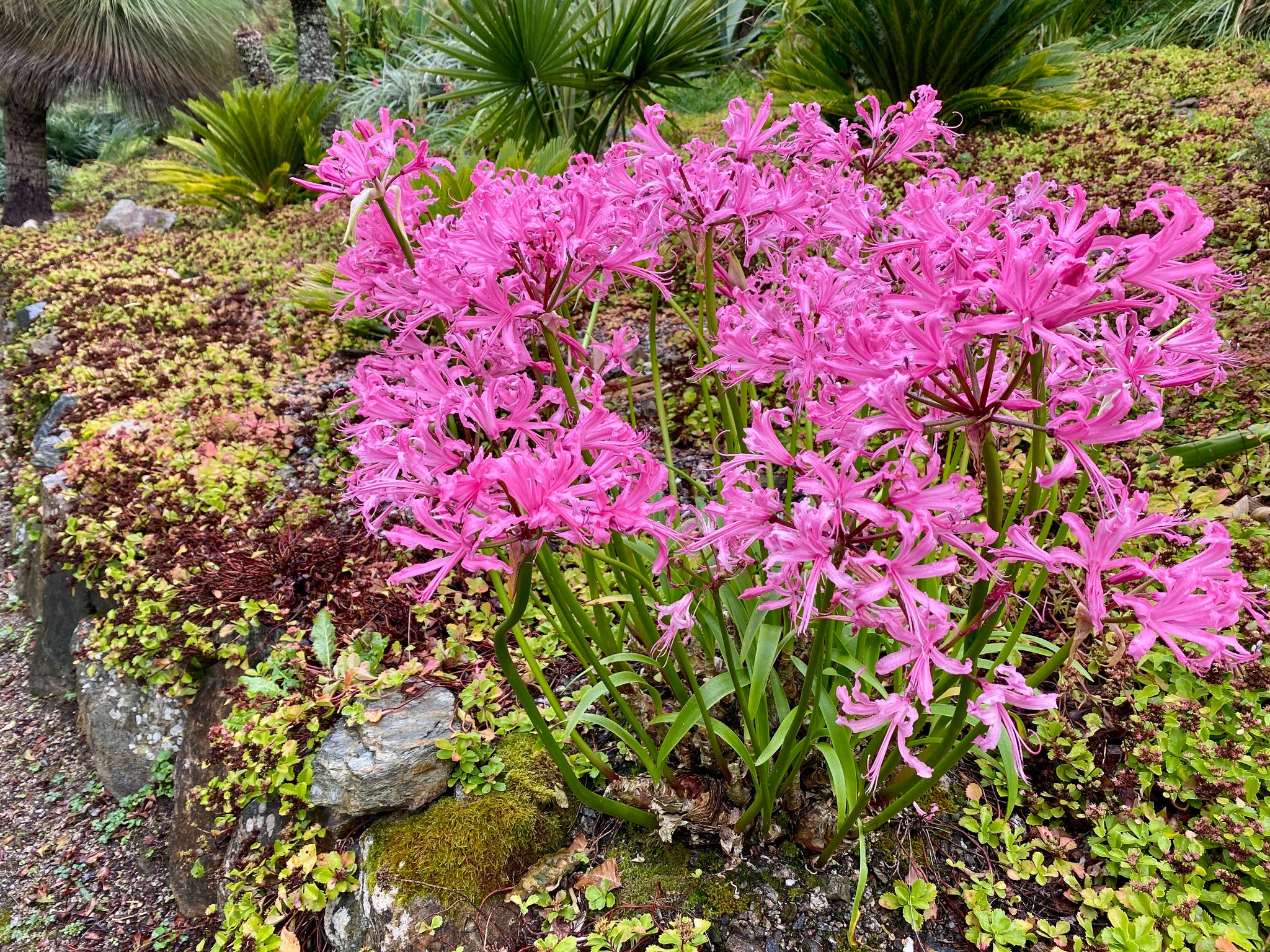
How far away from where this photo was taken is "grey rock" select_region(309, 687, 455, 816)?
206cm

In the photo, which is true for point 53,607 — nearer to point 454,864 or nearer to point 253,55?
point 454,864

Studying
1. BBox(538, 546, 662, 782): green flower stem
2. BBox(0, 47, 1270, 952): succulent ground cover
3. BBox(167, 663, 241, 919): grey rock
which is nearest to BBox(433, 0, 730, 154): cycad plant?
BBox(0, 47, 1270, 952): succulent ground cover

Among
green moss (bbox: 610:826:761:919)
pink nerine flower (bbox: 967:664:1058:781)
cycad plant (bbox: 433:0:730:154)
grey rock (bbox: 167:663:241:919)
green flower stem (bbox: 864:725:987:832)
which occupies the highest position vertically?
cycad plant (bbox: 433:0:730:154)

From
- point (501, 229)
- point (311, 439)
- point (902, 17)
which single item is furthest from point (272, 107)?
point (501, 229)

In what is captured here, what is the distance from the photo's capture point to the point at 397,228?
136cm

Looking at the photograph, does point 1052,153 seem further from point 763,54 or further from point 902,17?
point 763,54

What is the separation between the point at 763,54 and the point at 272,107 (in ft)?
20.5

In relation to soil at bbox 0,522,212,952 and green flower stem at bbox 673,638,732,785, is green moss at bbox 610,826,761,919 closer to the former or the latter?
green flower stem at bbox 673,638,732,785

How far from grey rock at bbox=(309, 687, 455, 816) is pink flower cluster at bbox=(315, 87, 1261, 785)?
3.37ft

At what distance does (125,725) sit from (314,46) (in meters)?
8.34

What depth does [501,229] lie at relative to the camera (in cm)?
121

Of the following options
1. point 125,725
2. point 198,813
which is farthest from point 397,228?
point 125,725

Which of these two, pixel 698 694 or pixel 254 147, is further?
pixel 254 147

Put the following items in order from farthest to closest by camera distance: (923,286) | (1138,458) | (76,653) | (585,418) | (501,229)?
1. (76,653)
2. (1138,458)
3. (501,229)
4. (585,418)
5. (923,286)
